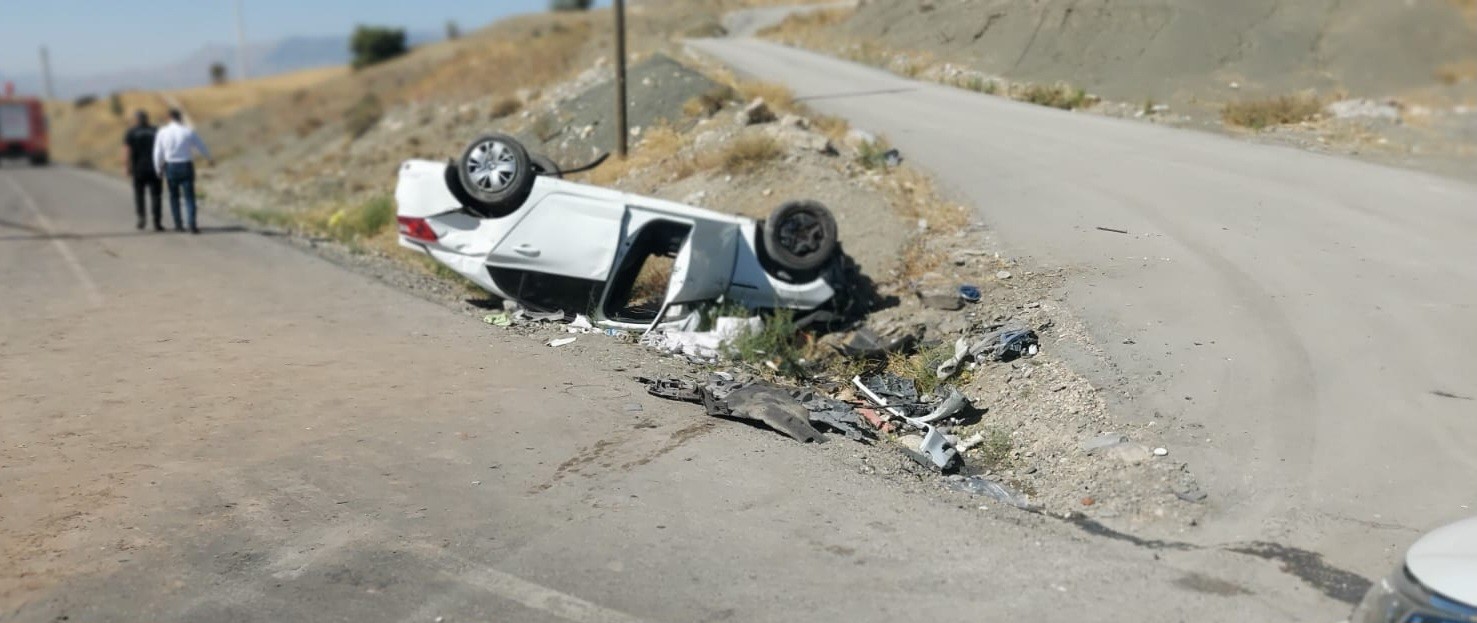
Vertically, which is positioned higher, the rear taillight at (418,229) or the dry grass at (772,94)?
the dry grass at (772,94)

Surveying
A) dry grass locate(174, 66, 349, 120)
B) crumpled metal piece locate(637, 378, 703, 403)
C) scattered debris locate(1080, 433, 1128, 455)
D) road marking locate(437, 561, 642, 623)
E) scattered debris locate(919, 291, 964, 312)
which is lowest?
dry grass locate(174, 66, 349, 120)

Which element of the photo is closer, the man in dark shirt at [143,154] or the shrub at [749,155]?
the shrub at [749,155]

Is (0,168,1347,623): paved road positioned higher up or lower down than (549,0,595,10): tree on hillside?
lower down

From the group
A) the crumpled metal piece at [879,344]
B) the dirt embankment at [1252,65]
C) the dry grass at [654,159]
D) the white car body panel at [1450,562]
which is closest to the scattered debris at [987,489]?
the white car body panel at [1450,562]

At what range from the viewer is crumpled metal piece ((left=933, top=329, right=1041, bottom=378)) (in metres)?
8.35

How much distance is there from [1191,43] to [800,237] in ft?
30.0

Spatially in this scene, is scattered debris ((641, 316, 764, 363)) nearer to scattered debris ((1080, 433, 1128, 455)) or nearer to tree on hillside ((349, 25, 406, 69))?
scattered debris ((1080, 433, 1128, 455))

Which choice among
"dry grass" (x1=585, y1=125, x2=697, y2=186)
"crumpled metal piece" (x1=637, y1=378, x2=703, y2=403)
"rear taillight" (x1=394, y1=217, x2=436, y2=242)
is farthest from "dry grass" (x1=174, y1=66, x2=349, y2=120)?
"crumpled metal piece" (x1=637, y1=378, x2=703, y2=403)

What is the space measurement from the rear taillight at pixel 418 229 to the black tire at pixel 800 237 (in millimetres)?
2952

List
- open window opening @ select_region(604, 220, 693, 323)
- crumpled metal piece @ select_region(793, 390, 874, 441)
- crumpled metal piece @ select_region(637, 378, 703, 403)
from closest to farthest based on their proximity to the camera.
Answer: crumpled metal piece @ select_region(793, 390, 874, 441)
crumpled metal piece @ select_region(637, 378, 703, 403)
open window opening @ select_region(604, 220, 693, 323)

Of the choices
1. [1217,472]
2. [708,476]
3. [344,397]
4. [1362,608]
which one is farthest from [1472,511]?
[344,397]

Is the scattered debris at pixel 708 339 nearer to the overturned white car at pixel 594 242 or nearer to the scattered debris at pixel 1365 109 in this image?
the overturned white car at pixel 594 242

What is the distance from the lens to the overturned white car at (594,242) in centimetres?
948

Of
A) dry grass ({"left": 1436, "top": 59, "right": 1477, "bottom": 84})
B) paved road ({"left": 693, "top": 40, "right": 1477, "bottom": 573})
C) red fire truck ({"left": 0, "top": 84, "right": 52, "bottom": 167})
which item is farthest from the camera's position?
red fire truck ({"left": 0, "top": 84, "right": 52, "bottom": 167})
